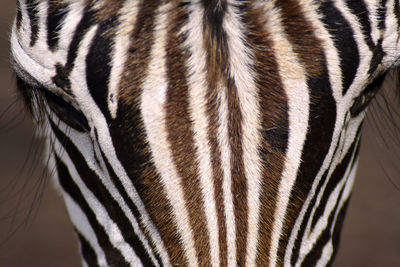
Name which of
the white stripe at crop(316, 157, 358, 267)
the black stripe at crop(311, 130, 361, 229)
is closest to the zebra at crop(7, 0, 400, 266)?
the black stripe at crop(311, 130, 361, 229)

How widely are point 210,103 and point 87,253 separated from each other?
90 cm

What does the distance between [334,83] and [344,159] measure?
439 millimetres

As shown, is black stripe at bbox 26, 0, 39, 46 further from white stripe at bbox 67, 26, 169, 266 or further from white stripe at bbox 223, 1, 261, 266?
white stripe at bbox 223, 1, 261, 266

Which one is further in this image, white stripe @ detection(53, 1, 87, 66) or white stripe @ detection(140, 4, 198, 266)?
white stripe @ detection(53, 1, 87, 66)

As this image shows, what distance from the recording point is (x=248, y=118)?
1809 millimetres

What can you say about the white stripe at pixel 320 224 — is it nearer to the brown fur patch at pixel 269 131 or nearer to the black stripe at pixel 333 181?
the black stripe at pixel 333 181

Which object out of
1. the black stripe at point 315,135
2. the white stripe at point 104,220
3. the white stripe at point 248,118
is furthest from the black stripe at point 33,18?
the black stripe at point 315,135

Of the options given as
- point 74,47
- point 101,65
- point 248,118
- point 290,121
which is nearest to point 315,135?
point 290,121

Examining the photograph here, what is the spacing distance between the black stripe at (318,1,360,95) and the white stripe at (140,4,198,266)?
0.54 meters

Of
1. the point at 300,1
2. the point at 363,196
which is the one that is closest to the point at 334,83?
the point at 300,1

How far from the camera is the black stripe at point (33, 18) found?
1.98 m

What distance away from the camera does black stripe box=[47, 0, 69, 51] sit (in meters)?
1.92

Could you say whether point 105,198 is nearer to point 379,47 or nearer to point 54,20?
point 54,20

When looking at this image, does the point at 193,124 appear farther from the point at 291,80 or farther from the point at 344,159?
the point at 344,159
